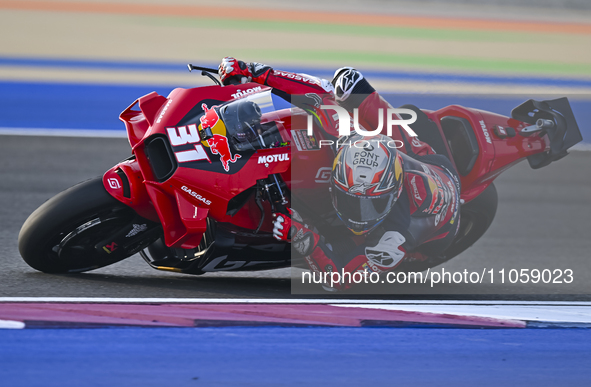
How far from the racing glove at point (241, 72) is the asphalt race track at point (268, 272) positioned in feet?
3.65

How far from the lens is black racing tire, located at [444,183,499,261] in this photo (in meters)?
4.20

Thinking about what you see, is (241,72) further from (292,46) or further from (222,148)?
A: (292,46)

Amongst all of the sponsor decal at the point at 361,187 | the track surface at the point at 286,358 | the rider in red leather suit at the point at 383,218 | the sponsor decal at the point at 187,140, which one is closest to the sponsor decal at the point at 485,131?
the rider in red leather suit at the point at 383,218

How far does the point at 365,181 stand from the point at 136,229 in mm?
Answer: 1125

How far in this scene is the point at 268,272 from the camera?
14.2ft

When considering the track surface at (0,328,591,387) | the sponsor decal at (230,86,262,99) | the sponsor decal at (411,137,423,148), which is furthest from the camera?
the sponsor decal at (411,137,423,148)

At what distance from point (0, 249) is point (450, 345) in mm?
2816

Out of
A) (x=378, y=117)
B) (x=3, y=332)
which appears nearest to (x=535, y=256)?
(x=378, y=117)

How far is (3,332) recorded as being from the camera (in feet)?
9.64

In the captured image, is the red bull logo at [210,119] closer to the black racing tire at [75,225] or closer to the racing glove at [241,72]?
the racing glove at [241,72]

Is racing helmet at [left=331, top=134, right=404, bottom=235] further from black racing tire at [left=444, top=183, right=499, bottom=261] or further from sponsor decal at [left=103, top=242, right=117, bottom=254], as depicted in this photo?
sponsor decal at [left=103, top=242, right=117, bottom=254]

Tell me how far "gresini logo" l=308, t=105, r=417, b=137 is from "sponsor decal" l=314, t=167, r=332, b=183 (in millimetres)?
190

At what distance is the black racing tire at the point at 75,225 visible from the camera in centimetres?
324

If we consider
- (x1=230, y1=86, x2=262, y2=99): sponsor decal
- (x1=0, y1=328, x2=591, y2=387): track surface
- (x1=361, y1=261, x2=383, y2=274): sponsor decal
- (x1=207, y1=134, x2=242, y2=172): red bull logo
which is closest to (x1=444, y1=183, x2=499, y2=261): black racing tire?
(x1=361, y1=261, x2=383, y2=274): sponsor decal
